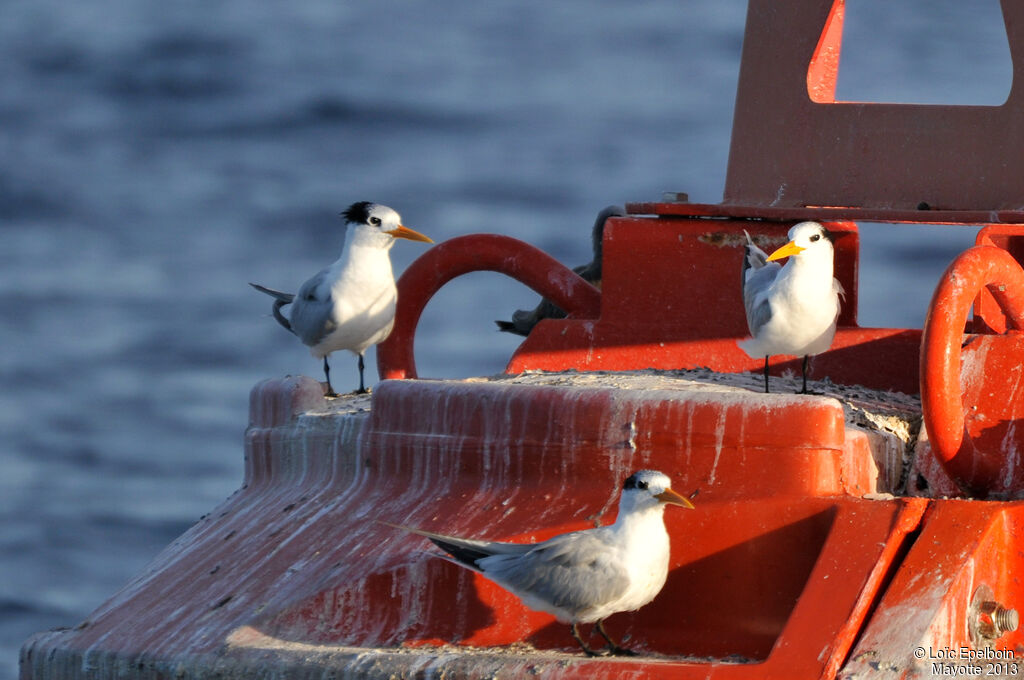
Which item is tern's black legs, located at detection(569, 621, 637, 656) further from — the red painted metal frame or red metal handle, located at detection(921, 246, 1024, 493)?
the red painted metal frame

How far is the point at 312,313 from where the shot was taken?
8.14 metres

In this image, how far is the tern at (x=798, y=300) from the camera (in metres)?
6.32

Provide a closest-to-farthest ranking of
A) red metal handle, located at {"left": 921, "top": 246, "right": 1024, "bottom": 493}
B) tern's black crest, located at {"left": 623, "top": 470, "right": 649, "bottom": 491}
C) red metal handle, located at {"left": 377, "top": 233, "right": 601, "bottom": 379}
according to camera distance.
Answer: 1. tern's black crest, located at {"left": 623, "top": 470, "right": 649, "bottom": 491}
2. red metal handle, located at {"left": 921, "top": 246, "right": 1024, "bottom": 493}
3. red metal handle, located at {"left": 377, "top": 233, "right": 601, "bottom": 379}

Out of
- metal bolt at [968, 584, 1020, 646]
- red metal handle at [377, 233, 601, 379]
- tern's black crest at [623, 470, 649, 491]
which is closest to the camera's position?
metal bolt at [968, 584, 1020, 646]

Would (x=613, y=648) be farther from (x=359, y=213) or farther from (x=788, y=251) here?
(x=359, y=213)

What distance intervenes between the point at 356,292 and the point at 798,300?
8.09 ft

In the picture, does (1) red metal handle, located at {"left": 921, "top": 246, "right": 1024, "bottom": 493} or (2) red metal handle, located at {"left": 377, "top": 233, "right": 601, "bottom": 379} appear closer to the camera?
(1) red metal handle, located at {"left": 921, "top": 246, "right": 1024, "bottom": 493}

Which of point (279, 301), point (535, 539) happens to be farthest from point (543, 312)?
point (535, 539)

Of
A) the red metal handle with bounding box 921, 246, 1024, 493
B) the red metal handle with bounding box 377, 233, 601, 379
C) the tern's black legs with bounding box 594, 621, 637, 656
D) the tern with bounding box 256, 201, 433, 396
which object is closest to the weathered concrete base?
the tern's black legs with bounding box 594, 621, 637, 656

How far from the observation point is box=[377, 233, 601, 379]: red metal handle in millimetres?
7762

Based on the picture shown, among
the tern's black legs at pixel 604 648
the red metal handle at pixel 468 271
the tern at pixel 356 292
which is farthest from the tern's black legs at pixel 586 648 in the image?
the tern at pixel 356 292

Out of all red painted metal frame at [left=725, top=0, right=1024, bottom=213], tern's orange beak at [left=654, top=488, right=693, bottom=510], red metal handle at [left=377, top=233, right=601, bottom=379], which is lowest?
tern's orange beak at [left=654, top=488, right=693, bottom=510]

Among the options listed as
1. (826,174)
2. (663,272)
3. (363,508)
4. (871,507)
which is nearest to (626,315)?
(663,272)

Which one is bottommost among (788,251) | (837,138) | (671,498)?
(671,498)
